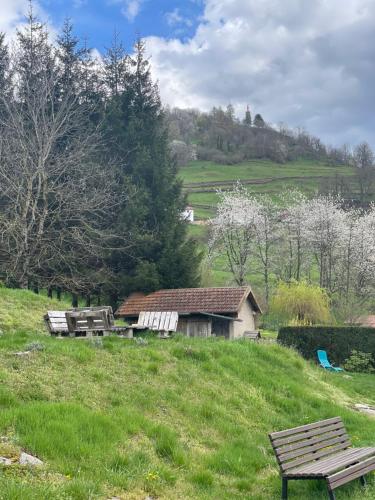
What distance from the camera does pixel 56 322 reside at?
1335cm

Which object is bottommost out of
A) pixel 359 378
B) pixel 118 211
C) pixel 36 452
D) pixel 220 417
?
pixel 359 378

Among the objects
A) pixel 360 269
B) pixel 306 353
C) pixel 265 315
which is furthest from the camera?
pixel 360 269

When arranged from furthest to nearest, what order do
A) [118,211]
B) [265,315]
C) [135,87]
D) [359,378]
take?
[265,315]
[135,87]
[118,211]
[359,378]

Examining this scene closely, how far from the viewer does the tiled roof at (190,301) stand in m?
25.7

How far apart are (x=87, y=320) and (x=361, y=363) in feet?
50.7

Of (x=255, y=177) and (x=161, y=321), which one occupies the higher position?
(x=255, y=177)

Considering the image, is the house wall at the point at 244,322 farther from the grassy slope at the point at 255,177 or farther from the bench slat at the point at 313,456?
the grassy slope at the point at 255,177

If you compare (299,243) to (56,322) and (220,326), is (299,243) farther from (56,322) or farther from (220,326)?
(56,322)

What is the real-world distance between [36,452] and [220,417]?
3.93 meters

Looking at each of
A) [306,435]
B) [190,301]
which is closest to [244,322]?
[190,301]

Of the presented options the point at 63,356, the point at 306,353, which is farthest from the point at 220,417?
the point at 306,353

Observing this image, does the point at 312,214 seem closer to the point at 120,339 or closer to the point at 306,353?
the point at 306,353

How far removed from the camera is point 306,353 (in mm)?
25547

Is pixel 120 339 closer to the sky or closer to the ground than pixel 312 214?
closer to the ground
